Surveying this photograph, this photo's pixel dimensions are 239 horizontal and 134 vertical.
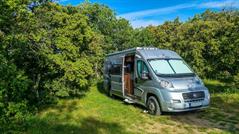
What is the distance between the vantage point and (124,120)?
12.3 metres

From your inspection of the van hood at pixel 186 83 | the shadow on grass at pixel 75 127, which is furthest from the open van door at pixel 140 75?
the shadow on grass at pixel 75 127

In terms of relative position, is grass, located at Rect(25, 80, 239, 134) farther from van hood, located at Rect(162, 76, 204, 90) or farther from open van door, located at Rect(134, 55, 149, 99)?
van hood, located at Rect(162, 76, 204, 90)

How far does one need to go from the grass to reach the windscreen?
1722 mm

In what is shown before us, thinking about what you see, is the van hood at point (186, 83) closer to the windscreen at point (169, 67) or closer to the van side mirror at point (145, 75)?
the windscreen at point (169, 67)

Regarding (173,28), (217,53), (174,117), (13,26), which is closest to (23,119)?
(13,26)

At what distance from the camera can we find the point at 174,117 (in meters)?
12.9

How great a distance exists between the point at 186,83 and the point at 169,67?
1335 millimetres

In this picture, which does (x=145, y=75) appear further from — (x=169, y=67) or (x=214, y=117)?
(x=214, y=117)

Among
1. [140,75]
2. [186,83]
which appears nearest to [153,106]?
[186,83]

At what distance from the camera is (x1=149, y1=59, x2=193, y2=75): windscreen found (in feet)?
45.6

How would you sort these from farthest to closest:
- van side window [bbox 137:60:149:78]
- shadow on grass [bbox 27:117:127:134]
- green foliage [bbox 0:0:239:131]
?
1. van side window [bbox 137:60:149:78]
2. shadow on grass [bbox 27:117:127:134]
3. green foliage [bbox 0:0:239:131]

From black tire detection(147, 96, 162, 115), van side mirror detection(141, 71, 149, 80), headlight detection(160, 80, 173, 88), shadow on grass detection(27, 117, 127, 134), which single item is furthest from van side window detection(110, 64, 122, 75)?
shadow on grass detection(27, 117, 127, 134)

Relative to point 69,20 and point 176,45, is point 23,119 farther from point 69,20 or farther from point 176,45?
point 176,45

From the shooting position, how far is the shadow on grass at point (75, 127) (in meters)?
10.6
